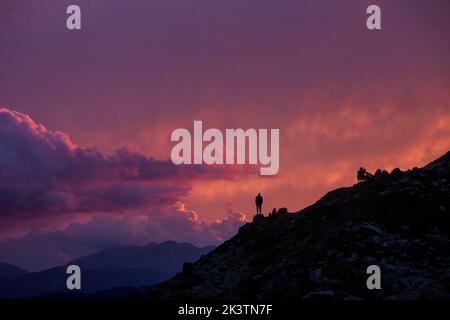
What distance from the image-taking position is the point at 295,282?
36.2 metres

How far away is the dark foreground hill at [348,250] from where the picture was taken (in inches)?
1303

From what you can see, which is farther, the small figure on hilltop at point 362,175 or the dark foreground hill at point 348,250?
the small figure on hilltop at point 362,175

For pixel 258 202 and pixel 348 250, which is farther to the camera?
pixel 258 202

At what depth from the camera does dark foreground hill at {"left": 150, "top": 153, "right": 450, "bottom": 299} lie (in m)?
33.1

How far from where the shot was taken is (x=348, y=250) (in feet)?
120

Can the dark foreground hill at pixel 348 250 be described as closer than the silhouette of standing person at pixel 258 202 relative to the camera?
Yes

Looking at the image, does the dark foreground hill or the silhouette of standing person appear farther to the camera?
the silhouette of standing person

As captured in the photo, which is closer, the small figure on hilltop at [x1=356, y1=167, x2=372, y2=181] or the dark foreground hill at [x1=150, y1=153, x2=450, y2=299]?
the dark foreground hill at [x1=150, y1=153, x2=450, y2=299]
